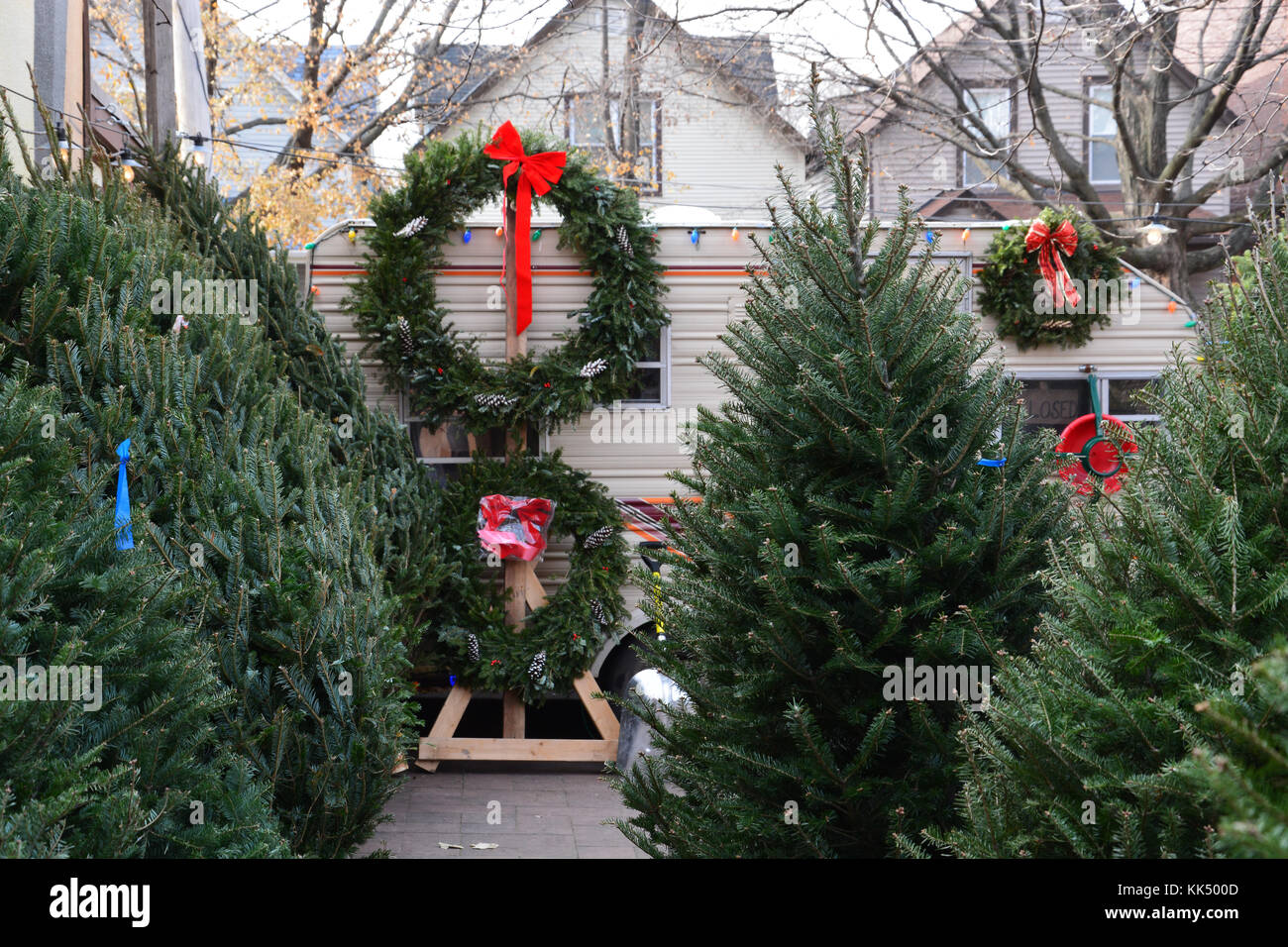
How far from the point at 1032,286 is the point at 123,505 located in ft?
22.5

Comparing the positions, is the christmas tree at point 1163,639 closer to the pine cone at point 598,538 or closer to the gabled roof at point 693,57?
the pine cone at point 598,538

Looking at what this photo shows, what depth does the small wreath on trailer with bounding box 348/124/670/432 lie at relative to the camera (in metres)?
7.75

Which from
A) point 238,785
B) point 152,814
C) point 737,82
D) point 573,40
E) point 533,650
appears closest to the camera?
point 152,814

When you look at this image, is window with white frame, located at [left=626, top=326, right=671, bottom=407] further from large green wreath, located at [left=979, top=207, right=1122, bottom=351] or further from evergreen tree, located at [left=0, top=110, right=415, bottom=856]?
evergreen tree, located at [left=0, top=110, right=415, bottom=856]

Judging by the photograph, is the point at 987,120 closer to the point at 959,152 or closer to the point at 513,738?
the point at 959,152

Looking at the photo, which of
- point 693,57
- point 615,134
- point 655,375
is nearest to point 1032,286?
point 655,375

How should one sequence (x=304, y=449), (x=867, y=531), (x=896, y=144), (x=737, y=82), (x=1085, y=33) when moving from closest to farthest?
(x=867, y=531) < (x=304, y=449) < (x=1085, y=33) < (x=737, y=82) < (x=896, y=144)

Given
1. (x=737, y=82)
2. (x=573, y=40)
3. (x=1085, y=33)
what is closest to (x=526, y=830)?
(x=1085, y=33)

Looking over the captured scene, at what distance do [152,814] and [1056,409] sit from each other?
7450 millimetres

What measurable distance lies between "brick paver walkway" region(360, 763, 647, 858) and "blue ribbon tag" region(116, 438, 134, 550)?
3.12m

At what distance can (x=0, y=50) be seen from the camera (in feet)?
22.2

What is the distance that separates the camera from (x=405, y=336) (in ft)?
25.3

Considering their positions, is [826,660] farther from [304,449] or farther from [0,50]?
[0,50]

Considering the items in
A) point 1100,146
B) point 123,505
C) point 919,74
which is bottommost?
point 123,505
